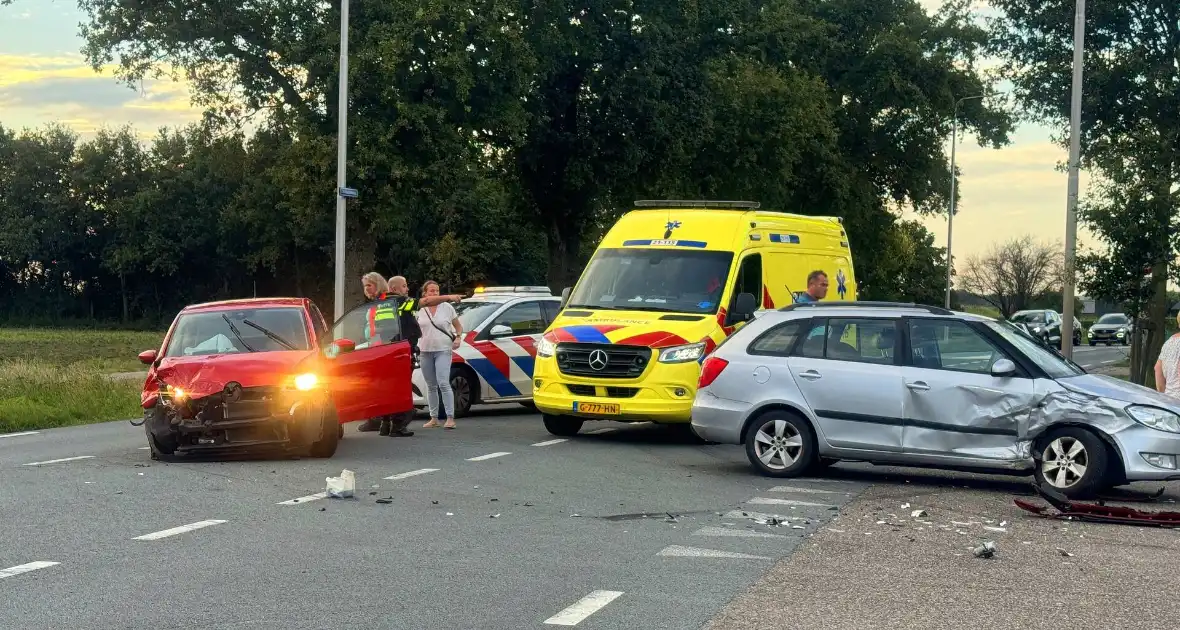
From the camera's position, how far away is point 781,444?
1268 cm

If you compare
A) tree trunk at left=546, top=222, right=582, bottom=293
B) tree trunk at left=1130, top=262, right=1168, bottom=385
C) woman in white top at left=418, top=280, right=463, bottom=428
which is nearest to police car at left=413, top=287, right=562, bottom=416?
woman in white top at left=418, top=280, right=463, bottom=428

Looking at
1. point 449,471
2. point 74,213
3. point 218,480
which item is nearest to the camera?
point 218,480

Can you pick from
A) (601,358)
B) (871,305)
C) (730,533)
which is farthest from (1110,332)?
(730,533)

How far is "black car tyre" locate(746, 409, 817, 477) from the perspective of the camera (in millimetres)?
12562

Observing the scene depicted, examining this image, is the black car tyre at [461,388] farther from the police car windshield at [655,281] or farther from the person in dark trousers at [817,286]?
the person in dark trousers at [817,286]

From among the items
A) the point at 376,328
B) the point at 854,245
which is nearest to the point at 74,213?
the point at 854,245

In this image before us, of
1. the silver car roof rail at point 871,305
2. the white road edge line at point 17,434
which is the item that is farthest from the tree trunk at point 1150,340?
the white road edge line at point 17,434

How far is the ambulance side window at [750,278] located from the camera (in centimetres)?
1597

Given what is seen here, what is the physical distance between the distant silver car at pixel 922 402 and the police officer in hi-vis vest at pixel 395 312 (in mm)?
3865

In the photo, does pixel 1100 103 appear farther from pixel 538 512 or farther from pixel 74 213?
pixel 74 213

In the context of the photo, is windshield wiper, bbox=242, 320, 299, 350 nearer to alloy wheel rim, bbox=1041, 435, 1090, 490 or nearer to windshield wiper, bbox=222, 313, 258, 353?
windshield wiper, bbox=222, 313, 258, 353

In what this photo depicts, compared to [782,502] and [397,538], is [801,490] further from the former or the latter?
[397,538]

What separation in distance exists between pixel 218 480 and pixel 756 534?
4.85m

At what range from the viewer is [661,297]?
1595cm
